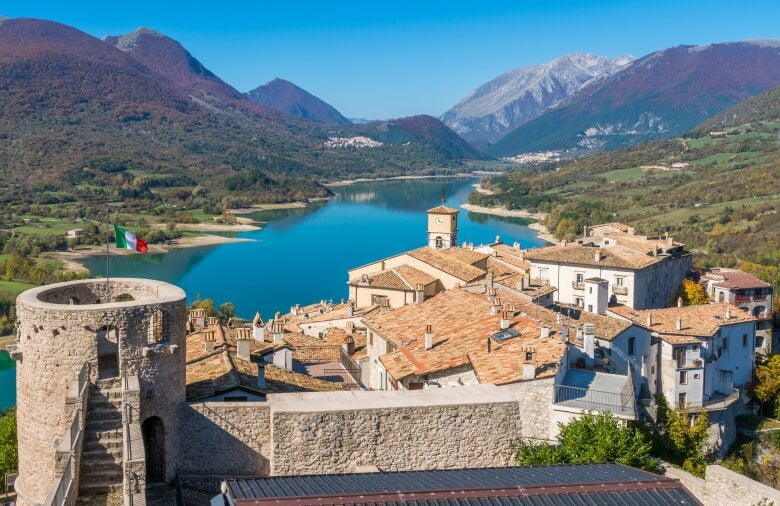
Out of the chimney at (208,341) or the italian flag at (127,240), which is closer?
the italian flag at (127,240)

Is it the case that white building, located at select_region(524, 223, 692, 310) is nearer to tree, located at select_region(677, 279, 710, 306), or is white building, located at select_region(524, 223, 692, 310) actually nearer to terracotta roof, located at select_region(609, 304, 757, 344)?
tree, located at select_region(677, 279, 710, 306)

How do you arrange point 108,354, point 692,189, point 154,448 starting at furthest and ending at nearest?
point 692,189
point 108,354
point 154,448

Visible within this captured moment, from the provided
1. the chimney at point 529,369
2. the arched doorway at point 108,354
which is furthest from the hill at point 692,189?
the arched doorway at point 108,354

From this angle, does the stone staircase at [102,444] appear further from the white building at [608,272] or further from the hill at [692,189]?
the hill at [692,189]

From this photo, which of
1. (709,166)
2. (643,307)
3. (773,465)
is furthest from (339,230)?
(773,465)

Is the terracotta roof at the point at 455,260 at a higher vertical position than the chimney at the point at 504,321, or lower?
lower

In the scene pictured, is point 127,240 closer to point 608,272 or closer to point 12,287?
point 608,272

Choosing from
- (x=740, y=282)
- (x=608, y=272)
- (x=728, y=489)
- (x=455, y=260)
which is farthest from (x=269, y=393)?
(x=740, y=282)
